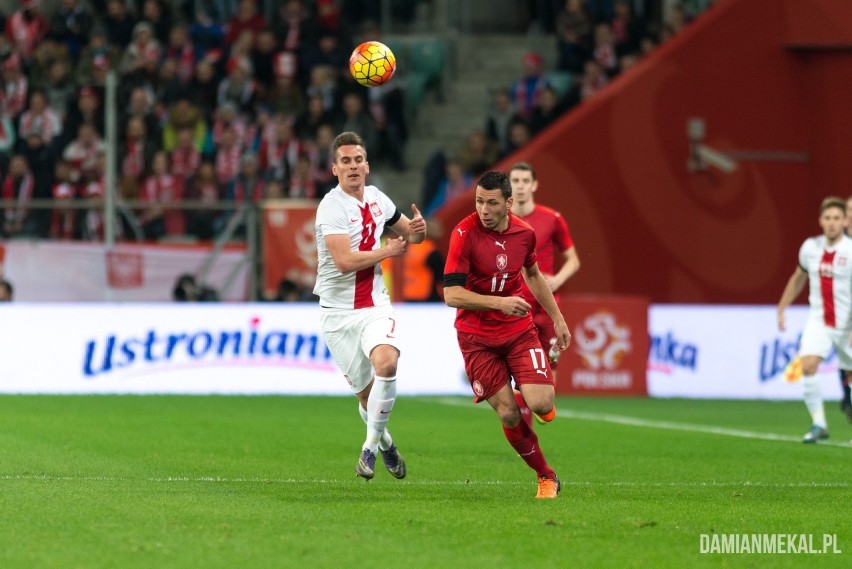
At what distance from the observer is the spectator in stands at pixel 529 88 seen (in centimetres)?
2570

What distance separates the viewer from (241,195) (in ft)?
78.3

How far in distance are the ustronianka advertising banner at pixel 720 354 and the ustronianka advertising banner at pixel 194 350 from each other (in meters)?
2.75

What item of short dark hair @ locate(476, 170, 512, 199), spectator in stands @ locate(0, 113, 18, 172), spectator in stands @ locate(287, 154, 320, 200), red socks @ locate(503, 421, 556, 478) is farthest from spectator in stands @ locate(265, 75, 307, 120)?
red socks @ locate(503, 421, 556, 478)

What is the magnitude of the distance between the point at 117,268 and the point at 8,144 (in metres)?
4.06

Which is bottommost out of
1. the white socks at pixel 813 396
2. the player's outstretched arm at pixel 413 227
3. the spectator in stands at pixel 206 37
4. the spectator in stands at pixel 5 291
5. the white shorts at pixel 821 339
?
the white socks at pixel 813 396

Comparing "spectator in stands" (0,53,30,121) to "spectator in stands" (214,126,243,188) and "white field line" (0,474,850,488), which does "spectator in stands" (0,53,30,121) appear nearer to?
"spectator in stands" (214,126,243,188)

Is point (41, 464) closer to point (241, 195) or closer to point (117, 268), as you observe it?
point (117, 268)

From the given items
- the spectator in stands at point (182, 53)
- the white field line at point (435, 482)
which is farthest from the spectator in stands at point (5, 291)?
the white field line at point (435, 482)

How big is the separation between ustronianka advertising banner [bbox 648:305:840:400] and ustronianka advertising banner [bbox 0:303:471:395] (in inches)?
108

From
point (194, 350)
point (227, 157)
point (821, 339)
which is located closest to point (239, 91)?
point (227, 157)

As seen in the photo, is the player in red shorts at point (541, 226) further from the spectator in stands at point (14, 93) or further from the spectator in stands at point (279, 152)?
the spectator in stands at point (14, 93)

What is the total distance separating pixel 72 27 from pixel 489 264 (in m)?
18.4

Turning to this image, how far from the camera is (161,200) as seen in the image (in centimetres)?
2381

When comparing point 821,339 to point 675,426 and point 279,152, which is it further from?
point 279,152
